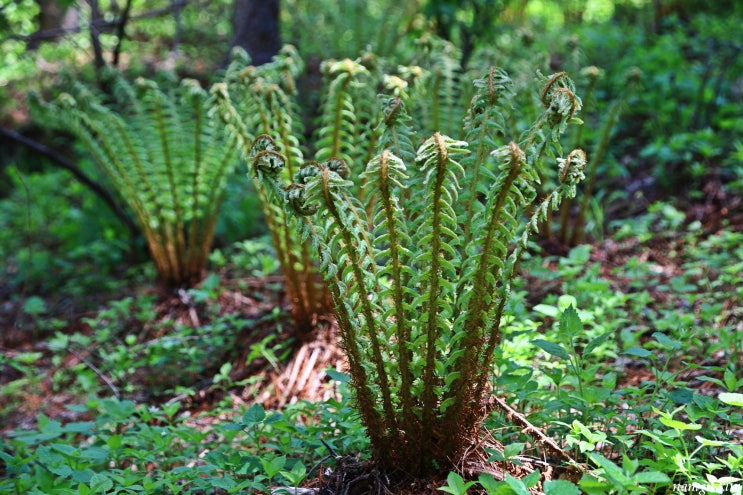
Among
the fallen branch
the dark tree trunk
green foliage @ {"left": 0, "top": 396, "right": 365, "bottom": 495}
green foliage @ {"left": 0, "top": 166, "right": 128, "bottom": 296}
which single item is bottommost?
green foliage @ {"left": 0, "top": 166, "right": 128, "bottom": 296}

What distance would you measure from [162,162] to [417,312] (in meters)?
2.64

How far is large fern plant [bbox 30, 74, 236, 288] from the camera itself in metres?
3.59

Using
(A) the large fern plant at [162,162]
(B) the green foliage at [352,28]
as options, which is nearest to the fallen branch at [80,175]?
(A) the large fern plant at [162,162]

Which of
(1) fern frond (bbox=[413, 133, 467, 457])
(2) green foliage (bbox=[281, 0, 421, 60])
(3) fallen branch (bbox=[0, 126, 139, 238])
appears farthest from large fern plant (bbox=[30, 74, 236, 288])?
(2) green foliage (bbox=[281, 0, 421, 60])

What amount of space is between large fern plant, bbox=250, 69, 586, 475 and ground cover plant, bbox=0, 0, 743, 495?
0.02 metres

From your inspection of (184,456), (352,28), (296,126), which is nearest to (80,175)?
(296,126)

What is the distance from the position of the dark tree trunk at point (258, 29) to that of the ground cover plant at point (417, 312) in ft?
2.98

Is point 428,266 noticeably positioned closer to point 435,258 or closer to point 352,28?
point 435,258

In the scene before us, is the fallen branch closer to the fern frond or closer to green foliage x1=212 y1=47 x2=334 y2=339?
green foliage x1=212 y1=47 x2=334 y2=339

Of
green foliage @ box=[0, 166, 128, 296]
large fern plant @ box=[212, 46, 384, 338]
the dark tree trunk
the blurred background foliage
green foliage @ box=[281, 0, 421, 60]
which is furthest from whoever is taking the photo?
green foliage @ box=[281, 0, 421, 60]

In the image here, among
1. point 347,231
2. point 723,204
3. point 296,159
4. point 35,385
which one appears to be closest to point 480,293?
point 347,231

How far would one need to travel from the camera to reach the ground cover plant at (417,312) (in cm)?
161

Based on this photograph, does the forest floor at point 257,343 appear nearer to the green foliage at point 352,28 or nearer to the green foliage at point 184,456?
the green foliage at point 184,456

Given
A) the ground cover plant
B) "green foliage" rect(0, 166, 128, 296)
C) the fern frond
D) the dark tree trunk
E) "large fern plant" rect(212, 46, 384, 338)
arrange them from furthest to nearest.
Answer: the dark tree trunk < "green foliage" rect(0, 166, 128, 296) < "large fern plant" rect(212, 46, 384, 338) < the ground cover plant < the fern frond
